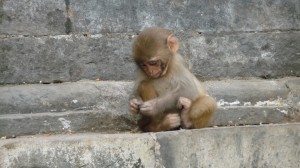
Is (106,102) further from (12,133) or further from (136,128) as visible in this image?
(12,133)

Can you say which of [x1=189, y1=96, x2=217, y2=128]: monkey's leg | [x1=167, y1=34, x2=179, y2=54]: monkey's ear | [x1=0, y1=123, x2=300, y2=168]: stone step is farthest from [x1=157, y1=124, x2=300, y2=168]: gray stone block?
[x1=167, y1=34, x2=179, y2=54]: monkey's ear

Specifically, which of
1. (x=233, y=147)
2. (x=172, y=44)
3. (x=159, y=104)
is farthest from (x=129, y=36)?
(x=233, y=147)

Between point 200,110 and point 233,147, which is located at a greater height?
point 200,110

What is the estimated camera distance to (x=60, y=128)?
6.43 meters

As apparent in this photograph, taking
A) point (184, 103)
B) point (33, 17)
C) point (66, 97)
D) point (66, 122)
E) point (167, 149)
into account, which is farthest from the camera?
point (33, 17)

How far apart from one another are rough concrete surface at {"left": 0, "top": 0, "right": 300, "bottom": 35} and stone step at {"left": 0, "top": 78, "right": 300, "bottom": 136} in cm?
49

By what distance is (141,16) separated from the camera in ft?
23.2

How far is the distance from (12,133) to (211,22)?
2.16m

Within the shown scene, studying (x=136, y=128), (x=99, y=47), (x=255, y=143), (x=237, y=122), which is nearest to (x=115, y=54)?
(x=99, y=47)

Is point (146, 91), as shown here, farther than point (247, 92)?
No

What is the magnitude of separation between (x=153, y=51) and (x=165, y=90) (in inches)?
13.3

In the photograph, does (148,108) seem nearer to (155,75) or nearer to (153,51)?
(155,75)

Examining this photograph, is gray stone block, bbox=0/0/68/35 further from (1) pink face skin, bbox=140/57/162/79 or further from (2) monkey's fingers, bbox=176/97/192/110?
(2) monkey's fingers, bbox=176/97/192/110

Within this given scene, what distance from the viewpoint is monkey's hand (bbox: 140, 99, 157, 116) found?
599cm
